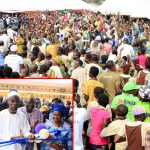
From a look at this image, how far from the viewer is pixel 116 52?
13125 mm

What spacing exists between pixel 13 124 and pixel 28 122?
14cm

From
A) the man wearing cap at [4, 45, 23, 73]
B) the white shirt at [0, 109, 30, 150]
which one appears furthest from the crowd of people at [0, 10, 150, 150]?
the white shirt at [0, 109, 30, 150]

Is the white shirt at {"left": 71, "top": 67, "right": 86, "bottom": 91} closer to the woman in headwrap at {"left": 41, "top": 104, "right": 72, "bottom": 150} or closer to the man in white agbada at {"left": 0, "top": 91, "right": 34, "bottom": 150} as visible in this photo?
the woman in headwrap at {"left": 41, "top": 104, "right": 72, "bottom": 150}

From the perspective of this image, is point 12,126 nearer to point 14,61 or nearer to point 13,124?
point 13,124

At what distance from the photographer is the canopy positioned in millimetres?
15227

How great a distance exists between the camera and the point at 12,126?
4547 millimetres

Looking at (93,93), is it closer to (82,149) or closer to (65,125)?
(82,149)

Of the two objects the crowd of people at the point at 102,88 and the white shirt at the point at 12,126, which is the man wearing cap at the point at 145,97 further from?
the white shirt at the point at 12,126

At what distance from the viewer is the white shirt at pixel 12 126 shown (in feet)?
14.6

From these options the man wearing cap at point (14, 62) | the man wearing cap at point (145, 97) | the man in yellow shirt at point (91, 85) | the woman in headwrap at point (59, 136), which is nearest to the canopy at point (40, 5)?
the man wearing cap at point (14, 62)

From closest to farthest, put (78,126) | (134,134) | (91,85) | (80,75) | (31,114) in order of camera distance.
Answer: (31,114) → (134,134) → (78,126) → (91,85) → (80,75)

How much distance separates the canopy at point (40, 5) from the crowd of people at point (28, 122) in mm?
10824

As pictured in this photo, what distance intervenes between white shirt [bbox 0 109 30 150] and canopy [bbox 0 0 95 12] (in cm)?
1084

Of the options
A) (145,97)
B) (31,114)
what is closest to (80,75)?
(145,97)
